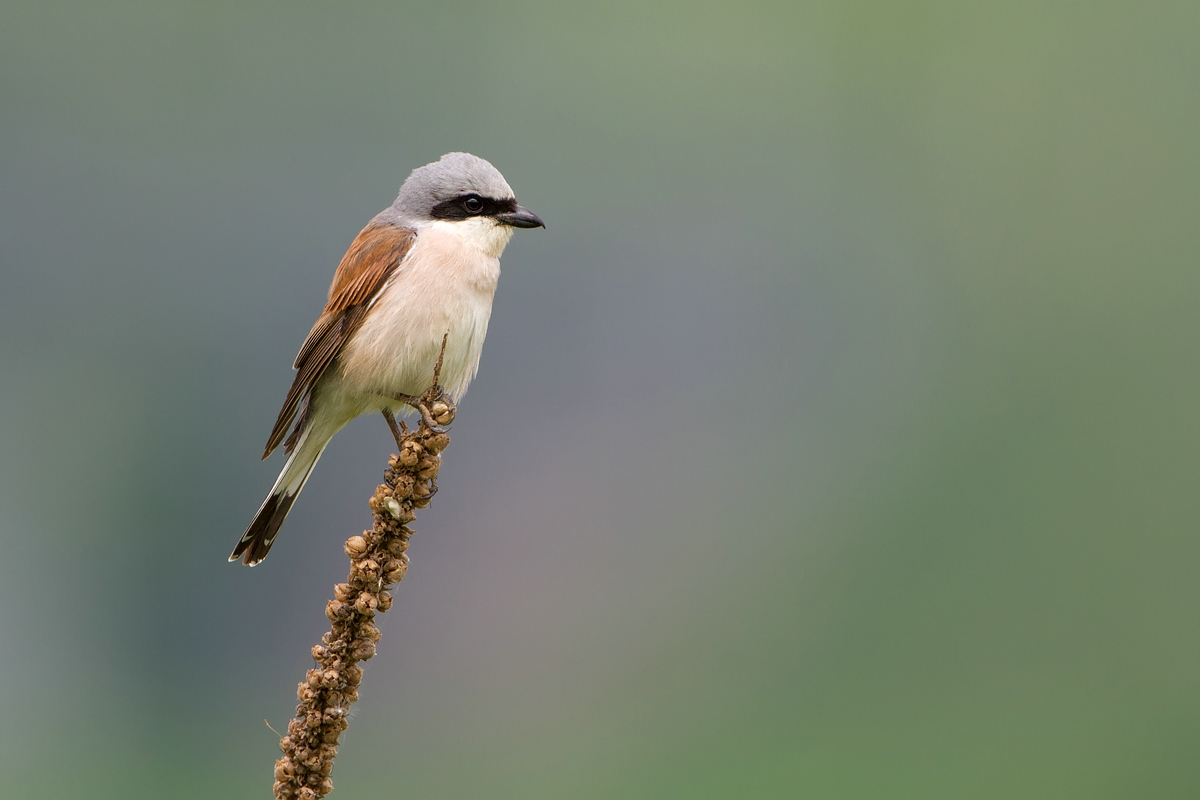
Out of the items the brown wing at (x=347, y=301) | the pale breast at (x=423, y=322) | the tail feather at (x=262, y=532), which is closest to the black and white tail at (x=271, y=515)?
the tail feather at (x=262, y=532)

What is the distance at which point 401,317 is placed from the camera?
320cm

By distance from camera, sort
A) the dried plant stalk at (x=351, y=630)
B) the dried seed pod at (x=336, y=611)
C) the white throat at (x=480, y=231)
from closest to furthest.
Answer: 1. the dried plant stalk at (x=351, y=630)
2. the dried seed pod at (x=336, y=611)
3. the white throat at (x=480, y=231)

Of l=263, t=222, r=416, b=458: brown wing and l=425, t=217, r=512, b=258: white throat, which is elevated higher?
l=425, t=217, r=512, b=258: white throat

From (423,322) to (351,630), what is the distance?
4.71 ft

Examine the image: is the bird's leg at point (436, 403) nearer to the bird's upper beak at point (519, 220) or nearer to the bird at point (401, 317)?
the bird at point (401, 317)

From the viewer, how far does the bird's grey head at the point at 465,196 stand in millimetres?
3412

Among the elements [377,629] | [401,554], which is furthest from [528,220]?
[377,629]

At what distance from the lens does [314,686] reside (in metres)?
1.83

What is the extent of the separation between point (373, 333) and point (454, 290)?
30 cm

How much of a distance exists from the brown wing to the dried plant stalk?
111 centimetres

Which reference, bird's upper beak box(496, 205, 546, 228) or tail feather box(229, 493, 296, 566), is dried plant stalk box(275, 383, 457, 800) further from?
bird's upper beak box(496, 205, 546, 228)

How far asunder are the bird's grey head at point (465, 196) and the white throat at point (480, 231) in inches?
0.8

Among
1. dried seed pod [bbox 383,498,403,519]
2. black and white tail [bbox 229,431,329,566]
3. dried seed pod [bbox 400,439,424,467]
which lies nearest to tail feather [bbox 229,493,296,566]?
black and white tail [bbox 229,431,329,566]

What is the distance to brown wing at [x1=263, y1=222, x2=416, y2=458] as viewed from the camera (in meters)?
3.28
